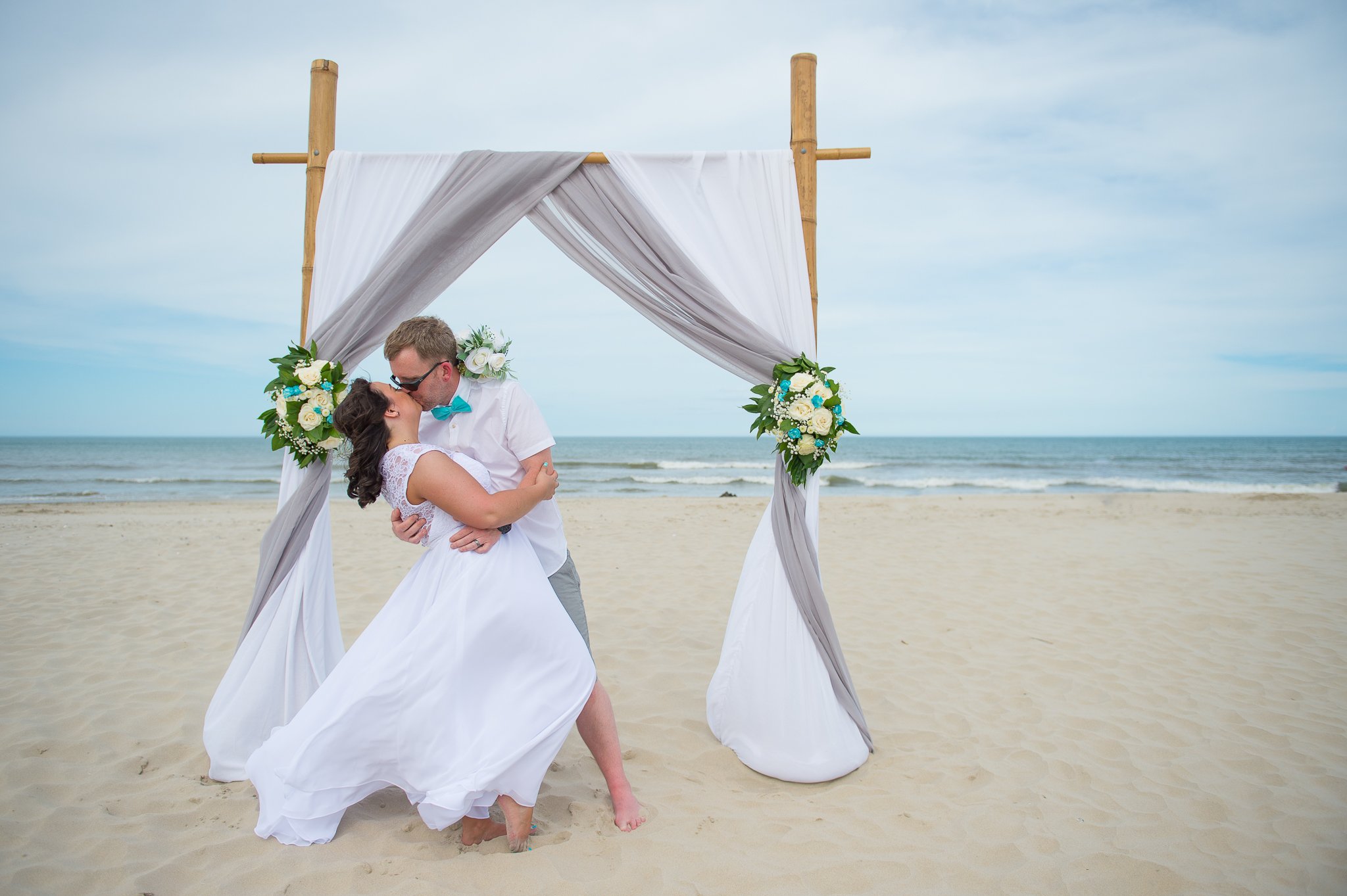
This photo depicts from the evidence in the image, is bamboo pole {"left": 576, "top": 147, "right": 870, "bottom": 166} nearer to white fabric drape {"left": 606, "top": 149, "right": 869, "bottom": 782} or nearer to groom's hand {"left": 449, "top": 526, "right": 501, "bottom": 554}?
white fabric drape {"left": 606, "top": 149, "right": 869, "bottom": 782}

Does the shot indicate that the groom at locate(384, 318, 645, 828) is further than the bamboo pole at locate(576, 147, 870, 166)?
No

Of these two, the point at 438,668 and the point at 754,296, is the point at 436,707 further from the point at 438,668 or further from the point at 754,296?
the point at 754,296

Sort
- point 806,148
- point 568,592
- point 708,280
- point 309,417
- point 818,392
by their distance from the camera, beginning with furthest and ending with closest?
1. point 806,148
2. point 708,280
3. point 818,392
4. point 309,417
5. point 568,592

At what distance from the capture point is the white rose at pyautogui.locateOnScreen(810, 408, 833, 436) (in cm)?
326

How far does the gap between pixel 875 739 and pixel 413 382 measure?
9.09ft

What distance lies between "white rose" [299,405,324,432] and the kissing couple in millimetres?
626

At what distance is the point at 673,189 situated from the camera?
3602mm

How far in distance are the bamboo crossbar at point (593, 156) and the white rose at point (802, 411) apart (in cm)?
131

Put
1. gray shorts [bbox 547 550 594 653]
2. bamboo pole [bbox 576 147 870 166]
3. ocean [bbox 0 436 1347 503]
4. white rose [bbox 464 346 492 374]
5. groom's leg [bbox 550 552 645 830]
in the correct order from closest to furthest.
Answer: groom's leg [bbox 550 552 645 830]
white rose [bbox 464 346 492 374]
gray shorts [bbox 547 550 594 653]
bamboo pole [bbox 576 147 870 166]
ocean [bbox 0 436 1347 503]

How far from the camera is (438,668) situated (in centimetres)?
246

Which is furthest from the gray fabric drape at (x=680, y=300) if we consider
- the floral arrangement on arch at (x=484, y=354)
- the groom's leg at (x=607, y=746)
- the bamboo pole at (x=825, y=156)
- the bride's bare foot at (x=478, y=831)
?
the bride's bare foot at (x=478, y=831)

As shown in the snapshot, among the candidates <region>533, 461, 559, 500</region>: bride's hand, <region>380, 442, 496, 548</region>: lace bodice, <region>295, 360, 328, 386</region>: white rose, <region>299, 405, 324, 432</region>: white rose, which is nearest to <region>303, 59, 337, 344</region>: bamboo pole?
<region>295, 360, 328, 386</region>: white rose

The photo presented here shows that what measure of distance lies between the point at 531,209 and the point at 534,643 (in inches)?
84.3

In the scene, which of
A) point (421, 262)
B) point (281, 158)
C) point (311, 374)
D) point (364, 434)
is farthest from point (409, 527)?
point (281, 158)
